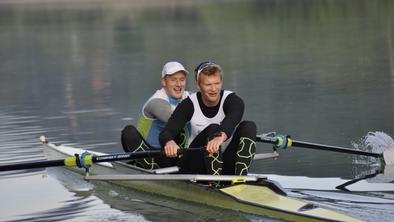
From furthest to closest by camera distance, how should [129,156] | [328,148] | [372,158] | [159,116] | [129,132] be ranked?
[372,158] < [328,148] < [129,132] < [159,116] < [129,156]

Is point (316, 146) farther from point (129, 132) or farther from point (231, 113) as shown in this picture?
point (129, 132)

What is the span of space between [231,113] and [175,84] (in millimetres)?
1120

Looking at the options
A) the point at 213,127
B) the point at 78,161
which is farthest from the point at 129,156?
the point at 213,127

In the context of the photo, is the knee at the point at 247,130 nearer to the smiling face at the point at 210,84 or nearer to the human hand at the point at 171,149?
the smiling face at the point at 210,84

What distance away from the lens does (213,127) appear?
10.1 metres

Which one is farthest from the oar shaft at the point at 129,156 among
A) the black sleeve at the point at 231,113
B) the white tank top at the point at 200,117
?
the black sleeve at the point at 231,113

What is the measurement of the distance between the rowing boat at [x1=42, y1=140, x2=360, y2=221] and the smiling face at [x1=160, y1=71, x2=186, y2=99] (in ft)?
3.07

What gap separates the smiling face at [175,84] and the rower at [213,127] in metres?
0.69

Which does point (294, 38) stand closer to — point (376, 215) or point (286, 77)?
point (286, 77)

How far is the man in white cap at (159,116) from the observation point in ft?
35.7

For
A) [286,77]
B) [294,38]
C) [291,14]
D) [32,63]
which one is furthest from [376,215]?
[291,14]

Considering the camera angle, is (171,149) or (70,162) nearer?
(171,149)

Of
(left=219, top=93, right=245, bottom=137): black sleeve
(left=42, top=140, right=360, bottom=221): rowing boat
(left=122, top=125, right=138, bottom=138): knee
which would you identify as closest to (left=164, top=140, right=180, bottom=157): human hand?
(left=42, top=140, right=360, bottom=221): rowing boat

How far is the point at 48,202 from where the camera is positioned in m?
11.4
